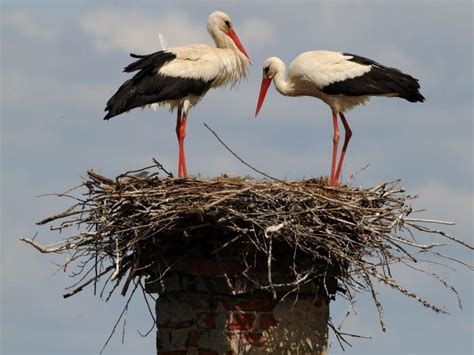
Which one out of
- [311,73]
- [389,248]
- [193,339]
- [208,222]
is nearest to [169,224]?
[208,222]

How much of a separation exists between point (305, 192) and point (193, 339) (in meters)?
1.26

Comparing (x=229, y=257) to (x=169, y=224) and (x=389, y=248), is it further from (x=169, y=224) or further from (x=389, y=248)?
(x=389, y=248)

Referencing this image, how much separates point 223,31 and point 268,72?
1.88ft

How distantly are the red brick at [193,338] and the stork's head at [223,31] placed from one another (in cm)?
361

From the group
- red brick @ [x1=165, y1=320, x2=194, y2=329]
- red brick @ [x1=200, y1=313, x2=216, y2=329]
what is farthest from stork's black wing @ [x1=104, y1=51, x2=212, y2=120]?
red brick @ [x1=200, y1=313, x2=216, y2=329]

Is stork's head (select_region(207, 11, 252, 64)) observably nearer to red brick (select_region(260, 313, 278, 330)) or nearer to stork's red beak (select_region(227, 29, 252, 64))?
stork's red beak (select_region(227, 29, 252, 64))

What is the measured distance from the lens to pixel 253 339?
842 centimetres

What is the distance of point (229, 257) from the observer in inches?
338

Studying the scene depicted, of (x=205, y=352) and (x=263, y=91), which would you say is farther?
(x=263, y=91)

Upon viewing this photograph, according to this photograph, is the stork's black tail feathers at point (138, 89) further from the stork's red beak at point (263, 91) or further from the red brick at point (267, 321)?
the red brick at point (267, 321)

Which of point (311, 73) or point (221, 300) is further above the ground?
point (311, 73)

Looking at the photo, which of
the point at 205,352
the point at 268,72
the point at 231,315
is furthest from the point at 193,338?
the point at 268,72

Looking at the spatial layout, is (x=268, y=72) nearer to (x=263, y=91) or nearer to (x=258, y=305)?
(x=263, y=91)

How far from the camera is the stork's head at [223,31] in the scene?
37.8 ft
